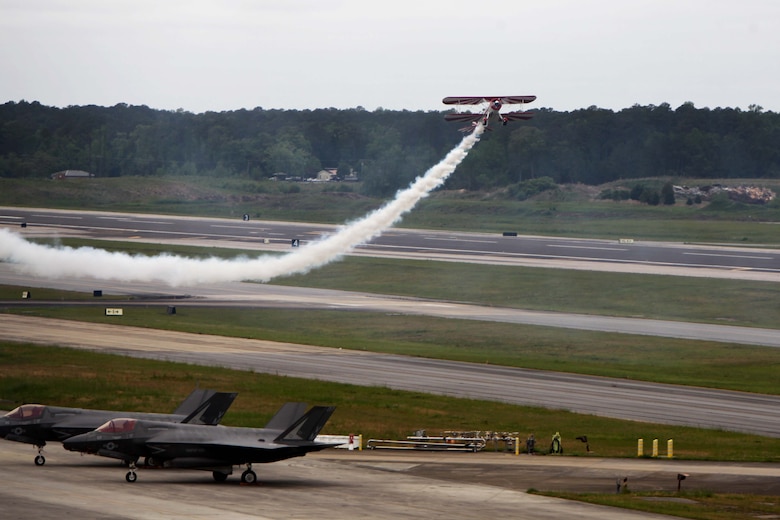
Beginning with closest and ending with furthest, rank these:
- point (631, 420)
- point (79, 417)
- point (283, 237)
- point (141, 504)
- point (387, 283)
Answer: point (141, 504)
point (79, 417)
point (631, 420)
point (387, 283)
point (283, 237)

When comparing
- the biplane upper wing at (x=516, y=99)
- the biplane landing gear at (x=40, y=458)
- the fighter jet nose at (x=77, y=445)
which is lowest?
the biplane landing gear at (x=40, y=458)

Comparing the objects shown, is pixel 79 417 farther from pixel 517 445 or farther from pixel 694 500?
pixel 694 500

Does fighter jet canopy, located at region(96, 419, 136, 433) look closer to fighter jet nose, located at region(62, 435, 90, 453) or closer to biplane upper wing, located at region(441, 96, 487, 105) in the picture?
fighter jet nose, located at region(62, 435, 90, 453)

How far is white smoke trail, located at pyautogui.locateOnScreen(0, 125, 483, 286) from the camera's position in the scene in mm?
106000

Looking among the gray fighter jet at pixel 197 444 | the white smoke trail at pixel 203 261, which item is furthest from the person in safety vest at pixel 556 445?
the white smoke trail at pixel 203 261

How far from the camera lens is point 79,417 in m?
49.0

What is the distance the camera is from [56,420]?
48.4 metres

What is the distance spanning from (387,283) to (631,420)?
2779 inches

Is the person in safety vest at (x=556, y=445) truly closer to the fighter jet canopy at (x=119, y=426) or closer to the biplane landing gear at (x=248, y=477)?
the biplane landing gear at (x=248, y=477)

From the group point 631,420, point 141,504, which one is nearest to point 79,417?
point 141,504

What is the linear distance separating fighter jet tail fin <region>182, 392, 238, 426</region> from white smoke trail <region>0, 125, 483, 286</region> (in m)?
52.1

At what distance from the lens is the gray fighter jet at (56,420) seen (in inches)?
Result: 1893

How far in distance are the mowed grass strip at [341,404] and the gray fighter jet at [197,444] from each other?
1148 centimetres

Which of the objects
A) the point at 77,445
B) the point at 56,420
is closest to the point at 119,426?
the point at 77,445
